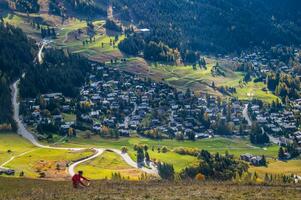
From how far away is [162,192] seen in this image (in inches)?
2771

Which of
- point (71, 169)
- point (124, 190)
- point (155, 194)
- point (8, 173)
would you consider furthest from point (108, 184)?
point (71, 169)

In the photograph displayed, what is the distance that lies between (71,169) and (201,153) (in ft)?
154

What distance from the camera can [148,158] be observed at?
18862 centimetres

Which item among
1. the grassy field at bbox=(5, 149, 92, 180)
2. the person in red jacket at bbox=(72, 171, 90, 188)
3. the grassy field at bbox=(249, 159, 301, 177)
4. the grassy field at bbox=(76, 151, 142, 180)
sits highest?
the person in red jacket at bbox=(72, 171, 90, 188)

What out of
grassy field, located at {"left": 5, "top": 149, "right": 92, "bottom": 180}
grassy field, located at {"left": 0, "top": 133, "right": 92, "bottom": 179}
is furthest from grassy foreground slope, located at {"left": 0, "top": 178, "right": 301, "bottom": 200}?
grassy field, located at {"left": 0, "top": 133, "right": 92, "bottom": 179}

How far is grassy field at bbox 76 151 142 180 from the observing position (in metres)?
158

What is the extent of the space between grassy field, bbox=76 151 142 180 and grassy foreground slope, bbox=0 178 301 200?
7631 cm

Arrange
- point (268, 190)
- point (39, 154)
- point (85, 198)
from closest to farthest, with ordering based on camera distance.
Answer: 1. point (85, 198)
2. point (268, 190)
3. point (39, 154)

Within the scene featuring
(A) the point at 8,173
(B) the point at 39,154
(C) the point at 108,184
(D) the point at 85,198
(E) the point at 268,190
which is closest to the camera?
(D) the point at 85,198

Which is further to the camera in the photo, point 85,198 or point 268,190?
point 268,190

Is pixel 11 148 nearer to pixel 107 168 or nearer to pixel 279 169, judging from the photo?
pixel 107 168

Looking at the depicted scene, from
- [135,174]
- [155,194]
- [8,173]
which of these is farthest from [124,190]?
[135,174]

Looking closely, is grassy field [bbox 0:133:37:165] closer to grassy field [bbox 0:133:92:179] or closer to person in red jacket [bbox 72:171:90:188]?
grassy field [bbox 0:133:92:179]

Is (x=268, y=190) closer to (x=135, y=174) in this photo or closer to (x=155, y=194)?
(x=155, y=194)
